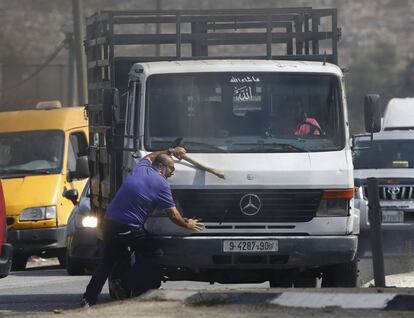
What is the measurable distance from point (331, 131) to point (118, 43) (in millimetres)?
2855

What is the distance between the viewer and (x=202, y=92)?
527 inches

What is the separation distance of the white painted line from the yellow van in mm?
7946

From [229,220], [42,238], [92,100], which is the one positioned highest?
[92,100]

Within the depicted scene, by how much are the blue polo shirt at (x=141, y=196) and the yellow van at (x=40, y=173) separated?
6.38 meters

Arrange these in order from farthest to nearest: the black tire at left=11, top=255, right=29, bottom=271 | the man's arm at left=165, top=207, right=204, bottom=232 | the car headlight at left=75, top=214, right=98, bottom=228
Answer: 1. the black tire at left=11, top=255, right=29, bottom=271
2. the car headlight at left=75, top=214, right=98, bottom=228
3. the man's arm at left=165, top=207, right=204, bottom=232

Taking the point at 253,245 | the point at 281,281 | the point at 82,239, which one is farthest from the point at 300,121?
the point at 82,239

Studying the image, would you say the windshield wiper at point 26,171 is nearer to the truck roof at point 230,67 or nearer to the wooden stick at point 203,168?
the truck roof at point 230,67

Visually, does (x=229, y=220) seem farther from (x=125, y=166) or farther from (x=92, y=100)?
(x=92, y=100)

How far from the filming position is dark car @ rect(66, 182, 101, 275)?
17906 millimetres

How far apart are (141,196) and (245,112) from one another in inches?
59.9

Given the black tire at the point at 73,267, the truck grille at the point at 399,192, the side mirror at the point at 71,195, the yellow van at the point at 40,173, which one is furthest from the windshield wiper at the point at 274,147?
the truck grille at the point at 399,192

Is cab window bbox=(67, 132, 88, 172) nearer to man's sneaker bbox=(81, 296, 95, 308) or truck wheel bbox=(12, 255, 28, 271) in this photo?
truck wheel bbox=(12, 255, 28, 271)

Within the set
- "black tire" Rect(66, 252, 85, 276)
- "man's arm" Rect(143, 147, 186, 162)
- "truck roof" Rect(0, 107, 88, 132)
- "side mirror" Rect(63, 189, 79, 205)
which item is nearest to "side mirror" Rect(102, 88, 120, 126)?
"man's arm" Rect(143, 147, 186, 162)

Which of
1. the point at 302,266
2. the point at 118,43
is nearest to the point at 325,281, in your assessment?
the point at 302,266
